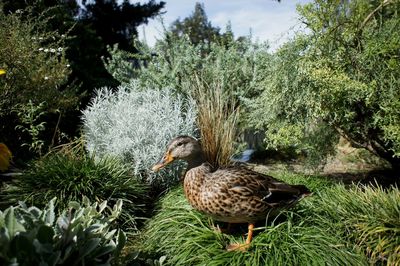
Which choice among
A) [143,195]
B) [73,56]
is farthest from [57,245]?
[73,56]

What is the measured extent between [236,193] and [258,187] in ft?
0.65

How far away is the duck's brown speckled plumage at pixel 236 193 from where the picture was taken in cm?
284

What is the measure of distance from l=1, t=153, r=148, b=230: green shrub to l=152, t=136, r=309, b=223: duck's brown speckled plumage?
3.59ft

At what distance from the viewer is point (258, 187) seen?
115 inches

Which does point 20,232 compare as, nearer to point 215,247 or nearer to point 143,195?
point 215,247

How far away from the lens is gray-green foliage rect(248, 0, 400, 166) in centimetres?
409

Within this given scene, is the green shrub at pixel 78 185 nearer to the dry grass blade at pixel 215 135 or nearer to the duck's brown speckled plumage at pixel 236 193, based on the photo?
the dry grass blade at pixel 215 135

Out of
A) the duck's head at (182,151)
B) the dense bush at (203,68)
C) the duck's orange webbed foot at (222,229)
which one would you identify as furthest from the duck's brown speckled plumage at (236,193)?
the dense bush at (203,68)

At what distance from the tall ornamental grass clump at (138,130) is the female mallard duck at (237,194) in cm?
145

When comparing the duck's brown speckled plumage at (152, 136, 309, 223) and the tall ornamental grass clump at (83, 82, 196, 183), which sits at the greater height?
the tall ornamental grass clump at (83, 82, 196, 183)

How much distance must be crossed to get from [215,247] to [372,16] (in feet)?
11.0

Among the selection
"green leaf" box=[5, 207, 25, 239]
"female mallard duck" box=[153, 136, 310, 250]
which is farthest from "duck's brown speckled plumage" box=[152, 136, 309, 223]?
"green leaf" box=[5, 207, 25, 239]

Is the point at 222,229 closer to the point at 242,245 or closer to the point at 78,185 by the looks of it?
the point at 242,245

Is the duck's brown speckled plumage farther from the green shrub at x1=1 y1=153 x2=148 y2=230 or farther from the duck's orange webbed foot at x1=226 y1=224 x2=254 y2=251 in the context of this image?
the green shrub at x1=1 y1=153 x2=148 y2=230
